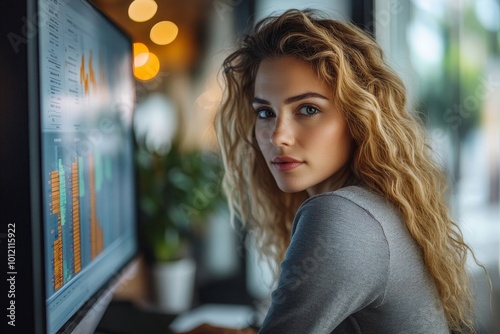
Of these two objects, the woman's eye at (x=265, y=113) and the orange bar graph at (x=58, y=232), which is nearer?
the orange bar graph at (x=58, y=232)

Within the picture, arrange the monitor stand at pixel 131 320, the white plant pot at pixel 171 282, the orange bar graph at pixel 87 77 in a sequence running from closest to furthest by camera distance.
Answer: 1. the orange bar graph at pixel 87 77
2. the monitor stand at pixel 131 320
3. the white plant pot at pixel 171 282

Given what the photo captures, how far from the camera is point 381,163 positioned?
104 centimetres

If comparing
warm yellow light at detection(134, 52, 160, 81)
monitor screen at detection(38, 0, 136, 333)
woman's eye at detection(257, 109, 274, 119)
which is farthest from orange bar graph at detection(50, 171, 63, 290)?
warm yellow light at detection(134, 52, 160, 81)

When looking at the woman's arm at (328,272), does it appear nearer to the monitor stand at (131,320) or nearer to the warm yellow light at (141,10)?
the monitor stand at (131,320)

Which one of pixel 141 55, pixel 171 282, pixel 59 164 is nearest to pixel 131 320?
pixel 59 164

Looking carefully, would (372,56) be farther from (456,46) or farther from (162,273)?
(162,273)

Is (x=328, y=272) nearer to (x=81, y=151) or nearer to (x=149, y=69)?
(x=81, y=151)

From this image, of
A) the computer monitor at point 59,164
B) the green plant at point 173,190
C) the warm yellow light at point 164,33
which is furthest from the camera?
the warm yellow light at point 164,33

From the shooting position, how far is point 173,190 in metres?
2.84

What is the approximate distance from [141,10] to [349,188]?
2.39 metres

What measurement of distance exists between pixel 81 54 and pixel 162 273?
2.11 meters

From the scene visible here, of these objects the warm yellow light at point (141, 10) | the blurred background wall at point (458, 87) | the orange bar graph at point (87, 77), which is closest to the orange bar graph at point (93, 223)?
the orange bar graph at point (87, 77)

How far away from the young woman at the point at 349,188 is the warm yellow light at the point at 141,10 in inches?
73.2

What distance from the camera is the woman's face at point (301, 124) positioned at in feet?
3.41
